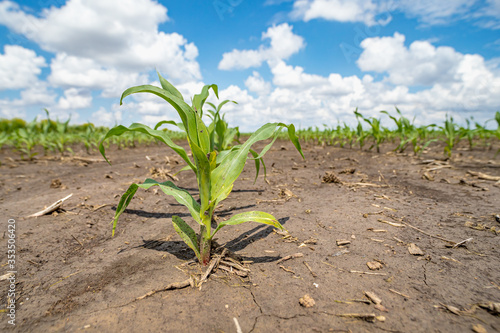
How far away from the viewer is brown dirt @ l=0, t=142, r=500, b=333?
1.12 metres

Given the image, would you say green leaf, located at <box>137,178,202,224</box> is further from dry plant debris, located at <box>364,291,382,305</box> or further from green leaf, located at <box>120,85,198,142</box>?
dry plant debris, located at <box>364,291,382,305</box>

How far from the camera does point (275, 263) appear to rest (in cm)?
153

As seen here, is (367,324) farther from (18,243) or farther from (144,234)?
(18,243)

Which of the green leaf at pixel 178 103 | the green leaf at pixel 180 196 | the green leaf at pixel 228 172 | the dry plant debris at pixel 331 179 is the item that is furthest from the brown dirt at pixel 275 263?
the green leaf at pixel 178 103

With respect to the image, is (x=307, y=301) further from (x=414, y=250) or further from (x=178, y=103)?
(x=178, y=103)

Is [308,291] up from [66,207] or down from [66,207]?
down

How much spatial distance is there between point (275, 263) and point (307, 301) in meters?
0.36

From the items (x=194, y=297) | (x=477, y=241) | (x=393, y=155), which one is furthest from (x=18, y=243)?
(x=393, y=155)

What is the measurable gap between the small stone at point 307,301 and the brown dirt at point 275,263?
0.06 ft

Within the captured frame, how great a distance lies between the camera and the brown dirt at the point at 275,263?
1.12 metres

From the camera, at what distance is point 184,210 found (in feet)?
8.42

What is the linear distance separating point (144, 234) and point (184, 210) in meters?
0.58

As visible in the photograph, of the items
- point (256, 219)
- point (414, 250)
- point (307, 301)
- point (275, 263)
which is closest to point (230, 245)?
point (275, 263)

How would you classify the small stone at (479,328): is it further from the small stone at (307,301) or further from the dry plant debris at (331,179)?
the dry plant debris at (331,179)
